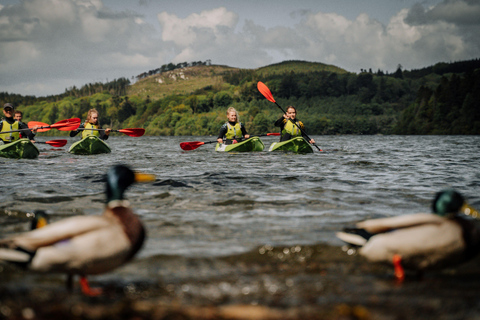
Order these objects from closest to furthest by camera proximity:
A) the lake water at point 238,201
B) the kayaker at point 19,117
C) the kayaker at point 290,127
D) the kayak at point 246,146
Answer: the lake water at point 238,201 < the kayaker at point 19,117 < the kayaker at point 290,127 < the kayak at point 246,146

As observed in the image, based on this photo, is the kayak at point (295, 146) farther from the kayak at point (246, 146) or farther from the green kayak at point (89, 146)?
the green kayak at point (89, 146)

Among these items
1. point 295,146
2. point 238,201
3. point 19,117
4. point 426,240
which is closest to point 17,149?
point 19,117

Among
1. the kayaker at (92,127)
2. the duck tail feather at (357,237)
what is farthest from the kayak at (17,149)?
the duck tail feather at (357,237)

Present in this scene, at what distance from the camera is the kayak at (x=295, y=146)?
17.5m

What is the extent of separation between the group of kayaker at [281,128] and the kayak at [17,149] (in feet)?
25.4

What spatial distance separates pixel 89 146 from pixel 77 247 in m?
16.6

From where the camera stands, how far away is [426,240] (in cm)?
332

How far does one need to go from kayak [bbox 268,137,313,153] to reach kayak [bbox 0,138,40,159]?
392 inches

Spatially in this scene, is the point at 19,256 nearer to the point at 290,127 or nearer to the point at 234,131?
the point at 290,127

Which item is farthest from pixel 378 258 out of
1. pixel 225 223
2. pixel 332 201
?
pixel 332 201

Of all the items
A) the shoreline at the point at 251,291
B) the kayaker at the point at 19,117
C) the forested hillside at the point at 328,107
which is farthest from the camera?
the forested hillside at the point at 328,107

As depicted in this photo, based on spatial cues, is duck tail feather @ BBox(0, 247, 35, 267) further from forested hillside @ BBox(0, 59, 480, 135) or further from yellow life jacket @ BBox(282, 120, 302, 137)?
forested hillside @ BBox(0, 59, 480, 135)

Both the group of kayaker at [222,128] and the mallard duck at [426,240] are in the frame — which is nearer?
the mallard duck at [426,240]

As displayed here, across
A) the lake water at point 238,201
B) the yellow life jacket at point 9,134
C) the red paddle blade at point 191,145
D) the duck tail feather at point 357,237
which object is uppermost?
the yellow life jacket at point 9,134
